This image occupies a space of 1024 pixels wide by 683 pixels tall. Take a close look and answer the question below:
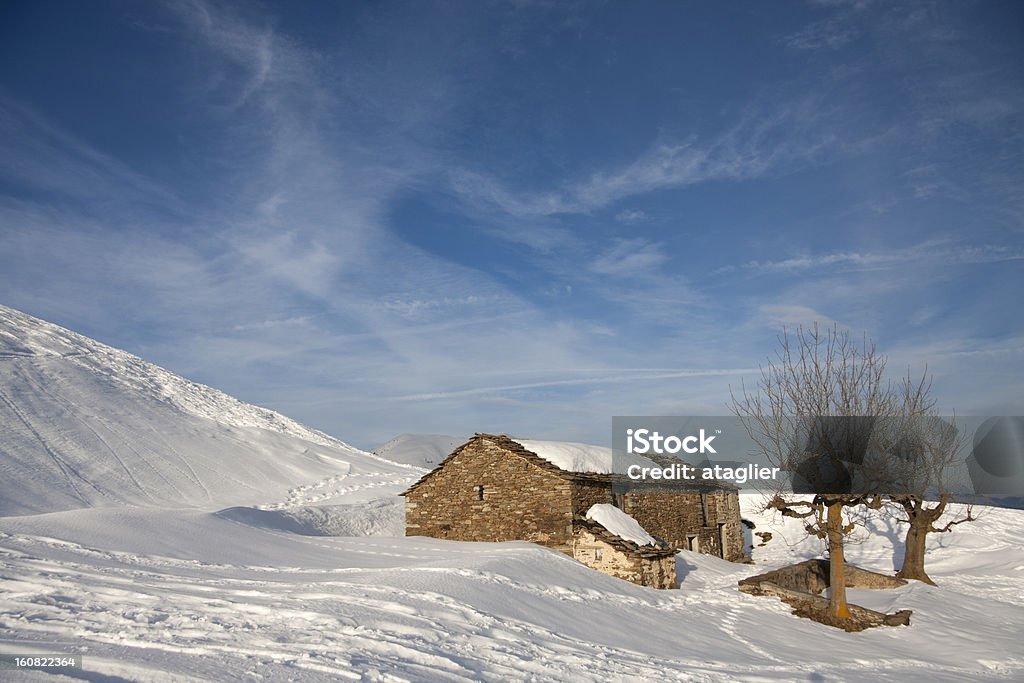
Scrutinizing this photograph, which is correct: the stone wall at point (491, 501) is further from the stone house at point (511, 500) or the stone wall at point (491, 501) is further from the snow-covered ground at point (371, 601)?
the snow-covered ground at point (371, 601)

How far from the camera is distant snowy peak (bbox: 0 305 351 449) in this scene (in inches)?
1586

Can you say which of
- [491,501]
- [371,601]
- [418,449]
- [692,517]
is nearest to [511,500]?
[491,501]

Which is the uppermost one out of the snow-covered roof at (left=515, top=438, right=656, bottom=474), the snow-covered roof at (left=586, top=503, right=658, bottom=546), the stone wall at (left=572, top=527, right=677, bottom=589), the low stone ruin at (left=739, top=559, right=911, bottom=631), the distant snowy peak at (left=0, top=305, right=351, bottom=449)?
the distant snowy peak at (left=0, top=305, right=351, bottom=449)

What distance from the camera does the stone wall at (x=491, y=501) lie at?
1903 cm

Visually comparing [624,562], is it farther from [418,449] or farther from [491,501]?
[418,449]

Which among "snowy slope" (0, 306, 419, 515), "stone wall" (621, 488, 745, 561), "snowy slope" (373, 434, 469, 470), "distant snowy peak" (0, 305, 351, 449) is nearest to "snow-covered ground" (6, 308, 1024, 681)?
"snowy slope" (0, 306, 419, 515)

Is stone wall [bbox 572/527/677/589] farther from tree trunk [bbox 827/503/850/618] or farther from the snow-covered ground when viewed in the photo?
tree trunk [bbox 827/503/850/618]

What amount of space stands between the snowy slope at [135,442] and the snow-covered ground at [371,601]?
8.3 inches

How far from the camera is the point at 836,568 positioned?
1603 centimetres

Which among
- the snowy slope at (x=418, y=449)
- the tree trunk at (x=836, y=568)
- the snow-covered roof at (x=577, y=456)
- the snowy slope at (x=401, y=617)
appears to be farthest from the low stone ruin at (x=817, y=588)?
the snowy slope at (x=418, y=449)

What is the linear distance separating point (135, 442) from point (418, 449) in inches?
804

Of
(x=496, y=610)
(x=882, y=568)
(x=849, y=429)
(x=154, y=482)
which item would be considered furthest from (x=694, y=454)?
(x=154, y=482)

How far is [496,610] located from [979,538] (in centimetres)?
2699

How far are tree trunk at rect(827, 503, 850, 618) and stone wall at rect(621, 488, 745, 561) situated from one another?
23.1ft
